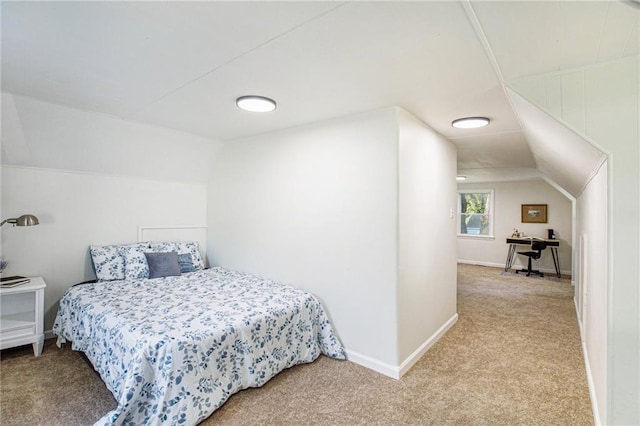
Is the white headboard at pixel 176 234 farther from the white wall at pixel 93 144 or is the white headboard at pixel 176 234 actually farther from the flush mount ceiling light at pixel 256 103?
the flush mount ceiling light at pixel 256 103

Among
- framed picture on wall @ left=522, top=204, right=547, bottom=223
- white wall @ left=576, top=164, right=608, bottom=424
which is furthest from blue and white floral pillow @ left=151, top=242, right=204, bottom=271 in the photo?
framed picture on wall @ left=522, top=204, right=547, bottom=223

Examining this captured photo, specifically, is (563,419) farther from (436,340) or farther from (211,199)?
(211,199)

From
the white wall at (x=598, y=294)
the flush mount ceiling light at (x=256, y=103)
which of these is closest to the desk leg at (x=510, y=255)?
the white wall at (x=598, y=294)

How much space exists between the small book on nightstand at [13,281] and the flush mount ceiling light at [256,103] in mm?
2516

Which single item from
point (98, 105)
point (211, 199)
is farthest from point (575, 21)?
point (211, 199)

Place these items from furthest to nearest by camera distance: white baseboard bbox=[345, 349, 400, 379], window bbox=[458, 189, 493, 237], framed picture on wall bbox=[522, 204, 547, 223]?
window bbox=[458, 189, 493, 237] → framed picture on wall bbox=[522, 204, 547, 223] → white baseboard bbox=[345, 349, 400, 379]

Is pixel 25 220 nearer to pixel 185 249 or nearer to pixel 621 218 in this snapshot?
pixel 185 249

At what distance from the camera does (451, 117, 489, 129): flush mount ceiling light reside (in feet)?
8.98

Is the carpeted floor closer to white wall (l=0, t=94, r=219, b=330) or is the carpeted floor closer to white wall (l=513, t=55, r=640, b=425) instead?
white wall (l=513, t=55, r=640, b=425)

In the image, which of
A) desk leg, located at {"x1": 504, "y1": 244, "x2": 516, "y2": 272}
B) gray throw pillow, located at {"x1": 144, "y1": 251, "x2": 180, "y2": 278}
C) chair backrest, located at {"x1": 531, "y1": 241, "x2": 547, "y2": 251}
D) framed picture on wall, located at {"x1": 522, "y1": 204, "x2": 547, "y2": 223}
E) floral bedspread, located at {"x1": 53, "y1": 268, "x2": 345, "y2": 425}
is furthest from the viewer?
desk leg, located at {"x1": 504, "y1": 244, "x2": 516, "y2": 272}

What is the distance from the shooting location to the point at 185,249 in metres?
4.02

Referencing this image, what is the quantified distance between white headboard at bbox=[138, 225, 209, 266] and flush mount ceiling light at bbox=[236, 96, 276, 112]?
231 cm

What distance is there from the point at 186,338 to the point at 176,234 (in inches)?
98.7

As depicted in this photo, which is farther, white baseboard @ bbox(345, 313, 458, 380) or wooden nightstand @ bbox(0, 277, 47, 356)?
wooden nightstand @ bbox(0, 277, 47, 356)
